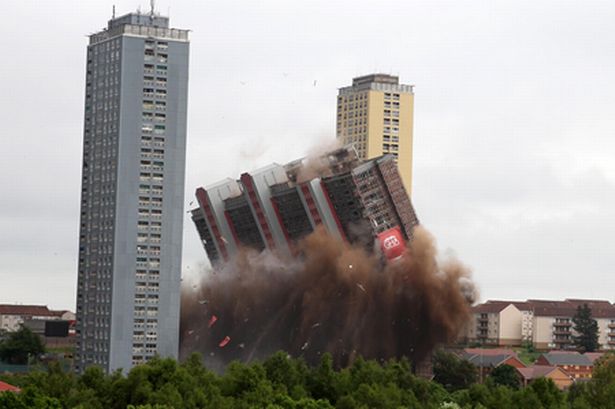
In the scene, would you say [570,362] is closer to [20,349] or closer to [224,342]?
[224,342]

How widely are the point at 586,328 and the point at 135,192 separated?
172ft

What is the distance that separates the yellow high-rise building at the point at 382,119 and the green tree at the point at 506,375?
3594 cm

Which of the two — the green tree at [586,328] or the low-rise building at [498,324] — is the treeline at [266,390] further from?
the low-rise building at [498,324]

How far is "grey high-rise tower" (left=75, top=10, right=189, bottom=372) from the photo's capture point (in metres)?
87.4

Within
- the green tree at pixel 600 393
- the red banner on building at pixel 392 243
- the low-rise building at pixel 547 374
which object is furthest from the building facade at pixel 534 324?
the green tree at pixel 600 393

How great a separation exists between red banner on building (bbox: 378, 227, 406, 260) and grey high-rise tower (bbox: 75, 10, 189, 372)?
11.5 meters

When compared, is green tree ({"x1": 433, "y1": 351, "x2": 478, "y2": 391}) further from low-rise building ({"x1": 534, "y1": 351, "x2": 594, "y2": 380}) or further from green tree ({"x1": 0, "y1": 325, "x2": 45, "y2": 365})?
green tree ({"x1": 0, "y1": 325, "x2": 45, "y2": 365})

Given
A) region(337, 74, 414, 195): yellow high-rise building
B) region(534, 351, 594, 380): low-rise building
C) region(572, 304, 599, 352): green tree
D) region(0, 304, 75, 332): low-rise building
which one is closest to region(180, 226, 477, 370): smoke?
region(534, 351, 594, 380): low-rise building

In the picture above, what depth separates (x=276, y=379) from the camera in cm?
6488

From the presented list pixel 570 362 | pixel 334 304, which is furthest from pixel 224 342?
pixel 570 362

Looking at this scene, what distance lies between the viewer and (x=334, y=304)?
96000mm

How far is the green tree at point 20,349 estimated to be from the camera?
362 ft

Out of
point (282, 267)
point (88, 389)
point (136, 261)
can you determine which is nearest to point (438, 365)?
point (282, 267)

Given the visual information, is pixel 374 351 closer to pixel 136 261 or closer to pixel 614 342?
pixel 136 261
